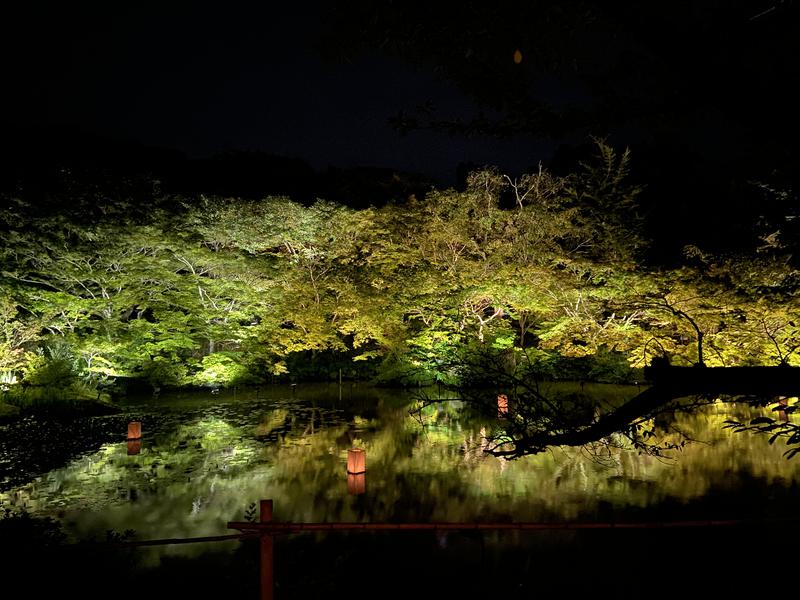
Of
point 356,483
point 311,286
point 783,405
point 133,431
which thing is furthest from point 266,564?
point 311,286

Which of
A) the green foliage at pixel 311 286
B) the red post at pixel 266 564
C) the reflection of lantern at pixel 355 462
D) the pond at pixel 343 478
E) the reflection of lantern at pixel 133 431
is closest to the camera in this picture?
the red post at pixel 266 564

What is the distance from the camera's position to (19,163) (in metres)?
18.6

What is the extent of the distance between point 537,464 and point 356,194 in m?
20.9

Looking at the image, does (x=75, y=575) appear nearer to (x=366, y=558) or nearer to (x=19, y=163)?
(x=366, y=558)

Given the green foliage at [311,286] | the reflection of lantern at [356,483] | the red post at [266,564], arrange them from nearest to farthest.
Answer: the red post at [266,564] < the reflection of lantern at [356,483] < the green foliage at [311,286]

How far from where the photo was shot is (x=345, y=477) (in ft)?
24.7

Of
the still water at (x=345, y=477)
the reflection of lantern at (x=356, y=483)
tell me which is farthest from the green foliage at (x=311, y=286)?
the reflection of lantern at (x=356, y=483)

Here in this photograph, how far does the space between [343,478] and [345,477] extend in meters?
0.05

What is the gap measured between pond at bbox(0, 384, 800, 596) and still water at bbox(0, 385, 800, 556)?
0.08 feet

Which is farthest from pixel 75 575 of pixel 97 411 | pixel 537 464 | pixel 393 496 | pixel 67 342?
pixel 67 342

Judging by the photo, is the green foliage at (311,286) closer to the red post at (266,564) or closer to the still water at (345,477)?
the still water at (345,477)

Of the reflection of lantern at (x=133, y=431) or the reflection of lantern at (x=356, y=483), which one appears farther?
the reflection of lantern at (x=133, y=431)

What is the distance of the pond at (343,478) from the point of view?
605cm

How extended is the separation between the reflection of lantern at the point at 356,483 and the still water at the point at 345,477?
5cm
